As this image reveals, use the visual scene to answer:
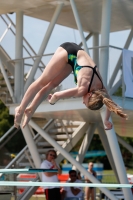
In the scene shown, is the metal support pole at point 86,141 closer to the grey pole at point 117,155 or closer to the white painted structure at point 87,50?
the white painted structure at point 87,50

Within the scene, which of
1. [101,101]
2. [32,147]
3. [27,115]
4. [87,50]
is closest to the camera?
[101,101]

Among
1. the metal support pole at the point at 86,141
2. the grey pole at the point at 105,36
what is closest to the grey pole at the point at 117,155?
the grey pole at the point at 105,36

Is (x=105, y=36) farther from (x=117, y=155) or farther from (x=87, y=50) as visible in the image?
(x=117, y=155)

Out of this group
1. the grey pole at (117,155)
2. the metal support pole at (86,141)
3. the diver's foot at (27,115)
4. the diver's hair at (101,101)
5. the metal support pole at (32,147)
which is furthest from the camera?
the metal support pole at (86,141)

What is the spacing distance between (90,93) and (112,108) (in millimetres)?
424

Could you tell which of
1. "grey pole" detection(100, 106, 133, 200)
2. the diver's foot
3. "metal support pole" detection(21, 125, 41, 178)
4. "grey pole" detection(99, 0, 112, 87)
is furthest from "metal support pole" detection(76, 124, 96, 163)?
the diver's foot

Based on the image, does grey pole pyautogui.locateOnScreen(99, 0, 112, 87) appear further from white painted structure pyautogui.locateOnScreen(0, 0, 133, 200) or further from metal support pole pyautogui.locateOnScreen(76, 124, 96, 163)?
metal support pole pyautogui.locateOnScreen(76, 124, 96, 163)

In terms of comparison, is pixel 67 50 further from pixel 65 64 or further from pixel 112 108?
pixel 112 108

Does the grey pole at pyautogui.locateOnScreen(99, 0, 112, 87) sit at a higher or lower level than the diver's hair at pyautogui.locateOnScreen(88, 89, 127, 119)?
higher

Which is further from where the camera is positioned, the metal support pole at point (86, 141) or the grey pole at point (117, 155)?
the metal support pole at point (86, 141)

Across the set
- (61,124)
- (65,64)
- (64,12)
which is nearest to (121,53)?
(64,12)

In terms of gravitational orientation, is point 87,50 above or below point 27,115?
above

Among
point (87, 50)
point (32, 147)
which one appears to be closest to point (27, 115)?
point (87, 50)

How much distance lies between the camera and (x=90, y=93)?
24.9 ft
